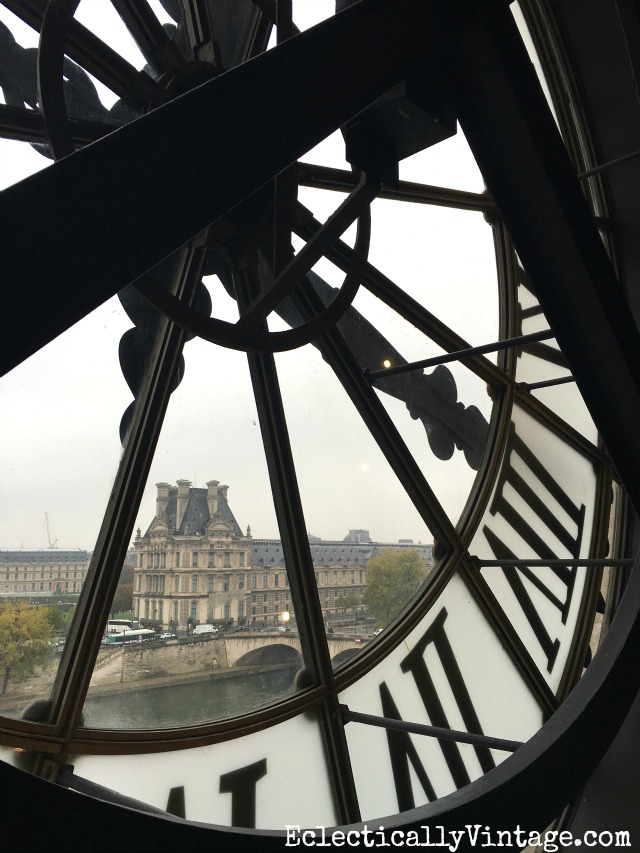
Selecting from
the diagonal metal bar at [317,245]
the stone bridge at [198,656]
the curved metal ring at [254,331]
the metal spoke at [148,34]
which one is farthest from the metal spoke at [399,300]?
the stone bridge at [198,656]

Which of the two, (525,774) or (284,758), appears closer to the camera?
(525,774)

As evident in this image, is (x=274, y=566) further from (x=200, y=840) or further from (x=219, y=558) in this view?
(x=200, y=840)

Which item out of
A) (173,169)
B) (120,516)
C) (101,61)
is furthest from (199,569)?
(173,169)

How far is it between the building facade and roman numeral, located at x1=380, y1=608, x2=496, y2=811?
820 mm

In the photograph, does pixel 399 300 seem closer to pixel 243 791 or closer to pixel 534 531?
pixel 534 531

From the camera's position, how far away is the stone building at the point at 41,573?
133 inches

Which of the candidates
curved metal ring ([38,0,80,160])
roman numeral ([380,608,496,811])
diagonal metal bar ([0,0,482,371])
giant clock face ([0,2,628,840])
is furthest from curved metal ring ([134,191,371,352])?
roman numeral ([380,608,496,811])

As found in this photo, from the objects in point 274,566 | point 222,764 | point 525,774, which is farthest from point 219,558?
point 525,774

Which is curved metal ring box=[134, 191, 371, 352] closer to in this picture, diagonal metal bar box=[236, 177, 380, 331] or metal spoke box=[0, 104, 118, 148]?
diagonal metal bar box=[236, 177, 380, 331]

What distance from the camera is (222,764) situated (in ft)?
13.1

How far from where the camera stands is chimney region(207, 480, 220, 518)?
13.5 feet

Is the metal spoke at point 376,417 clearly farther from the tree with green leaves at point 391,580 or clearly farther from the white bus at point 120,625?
the white bus at point 120,625

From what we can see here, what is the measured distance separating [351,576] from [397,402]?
4.28ft

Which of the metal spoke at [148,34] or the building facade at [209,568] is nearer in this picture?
the metal spoke at [148,34]
